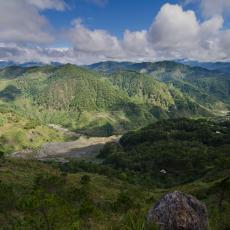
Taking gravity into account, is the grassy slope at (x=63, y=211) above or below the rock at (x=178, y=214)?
below

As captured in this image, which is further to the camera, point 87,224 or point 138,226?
point 87,224

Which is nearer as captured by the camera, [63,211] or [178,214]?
[178,214]

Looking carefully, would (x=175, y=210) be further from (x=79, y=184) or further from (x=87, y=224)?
(x=79, y=184)

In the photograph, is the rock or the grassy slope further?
the grassy slope

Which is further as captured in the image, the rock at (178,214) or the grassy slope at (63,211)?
the grassy slope at (63,211)

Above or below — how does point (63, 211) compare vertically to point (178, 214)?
below

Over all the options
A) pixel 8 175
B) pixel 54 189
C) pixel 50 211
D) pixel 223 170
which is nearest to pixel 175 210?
pixel 50 211

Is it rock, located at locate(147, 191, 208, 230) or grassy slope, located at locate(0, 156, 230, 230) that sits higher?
rock, located at locate(147, 191, 208, 230)

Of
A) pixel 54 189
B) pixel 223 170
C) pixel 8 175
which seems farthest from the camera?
pixel 223 170
